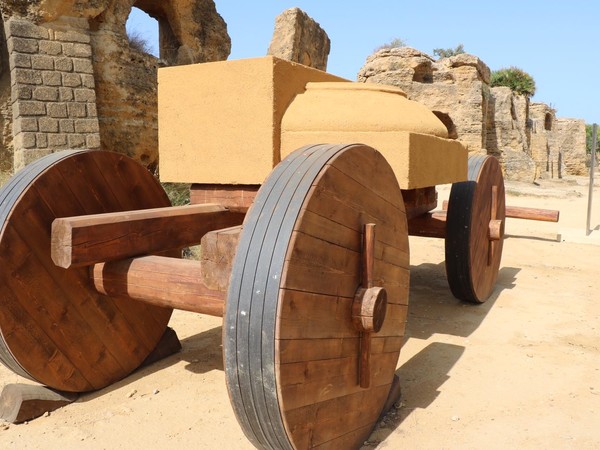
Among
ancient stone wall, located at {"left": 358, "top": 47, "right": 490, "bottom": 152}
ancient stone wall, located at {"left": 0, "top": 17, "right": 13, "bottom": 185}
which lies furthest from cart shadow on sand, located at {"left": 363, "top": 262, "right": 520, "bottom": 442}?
ancient stone wall, located at {"left": 358, "top": 47, "right": 490, "bottom": 152}

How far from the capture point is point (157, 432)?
84.6 inches

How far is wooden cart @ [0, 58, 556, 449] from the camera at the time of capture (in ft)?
4.61

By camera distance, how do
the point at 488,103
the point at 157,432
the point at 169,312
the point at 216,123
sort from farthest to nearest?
1. the point at 488,103
2. the point at 169,312
3. the point at 216,123
4. the point at 157,432

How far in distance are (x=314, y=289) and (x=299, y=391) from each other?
0.30 metres

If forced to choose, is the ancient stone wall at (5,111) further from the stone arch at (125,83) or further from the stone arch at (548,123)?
the stone arch at (548,123)

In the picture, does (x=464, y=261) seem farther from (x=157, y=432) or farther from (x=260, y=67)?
(x=157, y=432)

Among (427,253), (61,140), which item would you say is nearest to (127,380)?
(427,253)

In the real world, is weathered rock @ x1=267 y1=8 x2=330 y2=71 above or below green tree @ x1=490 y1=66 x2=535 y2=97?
below

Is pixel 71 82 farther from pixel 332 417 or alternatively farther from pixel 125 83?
pixel 332 417

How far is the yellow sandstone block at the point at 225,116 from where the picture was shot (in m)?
2.38

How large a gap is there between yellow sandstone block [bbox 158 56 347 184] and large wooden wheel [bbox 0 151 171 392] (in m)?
0.31

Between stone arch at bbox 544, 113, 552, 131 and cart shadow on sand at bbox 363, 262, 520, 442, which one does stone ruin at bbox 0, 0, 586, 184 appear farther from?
stone arch at bbox 544, 113, 552, 131

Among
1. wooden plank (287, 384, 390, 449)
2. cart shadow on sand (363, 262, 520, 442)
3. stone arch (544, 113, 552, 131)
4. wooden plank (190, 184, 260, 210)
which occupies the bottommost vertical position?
cart shadow on sand (363, 262, 520, 442)

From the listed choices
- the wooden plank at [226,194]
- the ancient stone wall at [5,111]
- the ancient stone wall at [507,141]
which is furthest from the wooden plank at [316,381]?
the ancient stone wall at [507,141]
